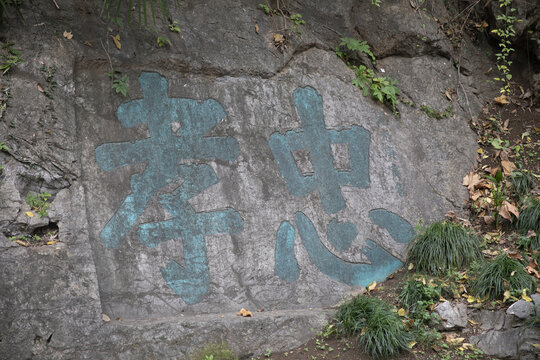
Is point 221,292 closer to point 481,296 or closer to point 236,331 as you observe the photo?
point 236,331

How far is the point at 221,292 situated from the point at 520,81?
472cm

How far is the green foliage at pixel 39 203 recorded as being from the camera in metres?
4.32

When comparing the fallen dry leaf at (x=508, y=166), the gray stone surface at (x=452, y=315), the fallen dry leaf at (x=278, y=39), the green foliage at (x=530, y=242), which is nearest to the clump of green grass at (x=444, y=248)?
the green foliage at (x=530, y=242)

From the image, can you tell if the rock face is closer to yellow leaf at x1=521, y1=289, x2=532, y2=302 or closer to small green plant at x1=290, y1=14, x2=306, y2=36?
small green plant at x1=290, y1=14, x2=306, y2=36

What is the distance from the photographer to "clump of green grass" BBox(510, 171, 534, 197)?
230 inches

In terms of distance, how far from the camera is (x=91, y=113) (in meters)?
4.99

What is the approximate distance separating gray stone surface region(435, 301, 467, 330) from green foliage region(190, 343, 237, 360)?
165cm

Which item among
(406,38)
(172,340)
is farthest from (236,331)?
(406,38)

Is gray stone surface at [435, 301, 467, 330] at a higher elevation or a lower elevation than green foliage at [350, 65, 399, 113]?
lower

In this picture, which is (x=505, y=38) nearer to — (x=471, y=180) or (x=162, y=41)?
(x=471, y=180)

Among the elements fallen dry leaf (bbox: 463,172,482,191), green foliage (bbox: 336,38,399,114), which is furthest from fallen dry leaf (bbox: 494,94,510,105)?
green foliage (bbox: 336,38,399,114)

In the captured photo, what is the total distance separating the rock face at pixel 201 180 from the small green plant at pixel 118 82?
56 mm

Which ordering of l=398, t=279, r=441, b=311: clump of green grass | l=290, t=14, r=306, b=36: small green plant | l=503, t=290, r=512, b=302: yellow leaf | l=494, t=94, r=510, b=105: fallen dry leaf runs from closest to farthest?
l=503, t=290, r=512, b=302: yellow leaf < l=398, t=279, r=441, b=311: clump of green grass < l=290, t=14, r=306, b=36: small green plant < l=494, t=94, r=510, b=105: fallen dry leaf

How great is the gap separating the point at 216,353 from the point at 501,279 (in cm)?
230
